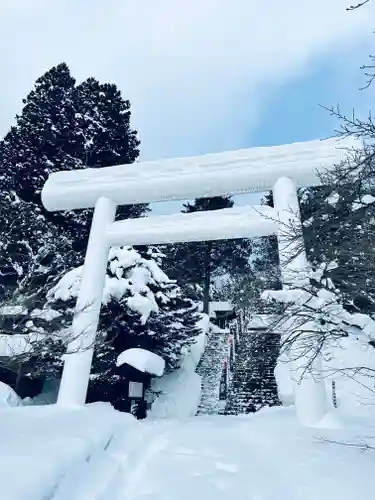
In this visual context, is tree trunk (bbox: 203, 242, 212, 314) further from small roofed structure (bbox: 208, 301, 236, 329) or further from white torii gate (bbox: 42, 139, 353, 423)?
white torii gate (bbox: 42, 139, 353, 423)

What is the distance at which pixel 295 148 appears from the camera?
6578 millimetres

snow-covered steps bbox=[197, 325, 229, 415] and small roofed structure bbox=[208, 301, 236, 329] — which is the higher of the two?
small roofed structure bbox=[208, 301, 236, 329]

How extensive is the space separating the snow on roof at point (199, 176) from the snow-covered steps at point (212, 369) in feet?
19.9

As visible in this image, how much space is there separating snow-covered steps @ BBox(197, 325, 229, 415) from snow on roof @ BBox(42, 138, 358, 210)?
19.9 ft

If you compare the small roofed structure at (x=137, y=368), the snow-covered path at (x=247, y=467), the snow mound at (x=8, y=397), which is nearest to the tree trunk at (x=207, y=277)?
the small roofed structure at (x=137, y=368)

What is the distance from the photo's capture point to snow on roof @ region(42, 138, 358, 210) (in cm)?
647

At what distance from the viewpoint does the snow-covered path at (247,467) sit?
3102 millimetres

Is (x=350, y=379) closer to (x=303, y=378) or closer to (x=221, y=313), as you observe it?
(x=303, y=378)

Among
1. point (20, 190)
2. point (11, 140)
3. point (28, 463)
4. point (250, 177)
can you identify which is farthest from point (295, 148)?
point (11, 140)

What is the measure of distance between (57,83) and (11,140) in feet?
9.85

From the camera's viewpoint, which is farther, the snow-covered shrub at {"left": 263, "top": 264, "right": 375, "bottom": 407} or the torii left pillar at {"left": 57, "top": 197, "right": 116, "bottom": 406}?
the torii left pillar at {"left": 57, "top": 197, "right": 116, "bottom": 406}

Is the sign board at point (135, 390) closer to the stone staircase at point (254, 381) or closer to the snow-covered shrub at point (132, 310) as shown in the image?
the snow-covered shrub at point (132, 310)

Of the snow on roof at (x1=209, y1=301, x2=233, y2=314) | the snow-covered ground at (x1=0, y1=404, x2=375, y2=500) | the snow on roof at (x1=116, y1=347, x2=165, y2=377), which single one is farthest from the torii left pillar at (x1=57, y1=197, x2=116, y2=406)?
the snow on roof at (x1=209, y1=301, x2=233, y2=314)

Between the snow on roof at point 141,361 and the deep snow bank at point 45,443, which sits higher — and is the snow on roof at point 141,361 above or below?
above
